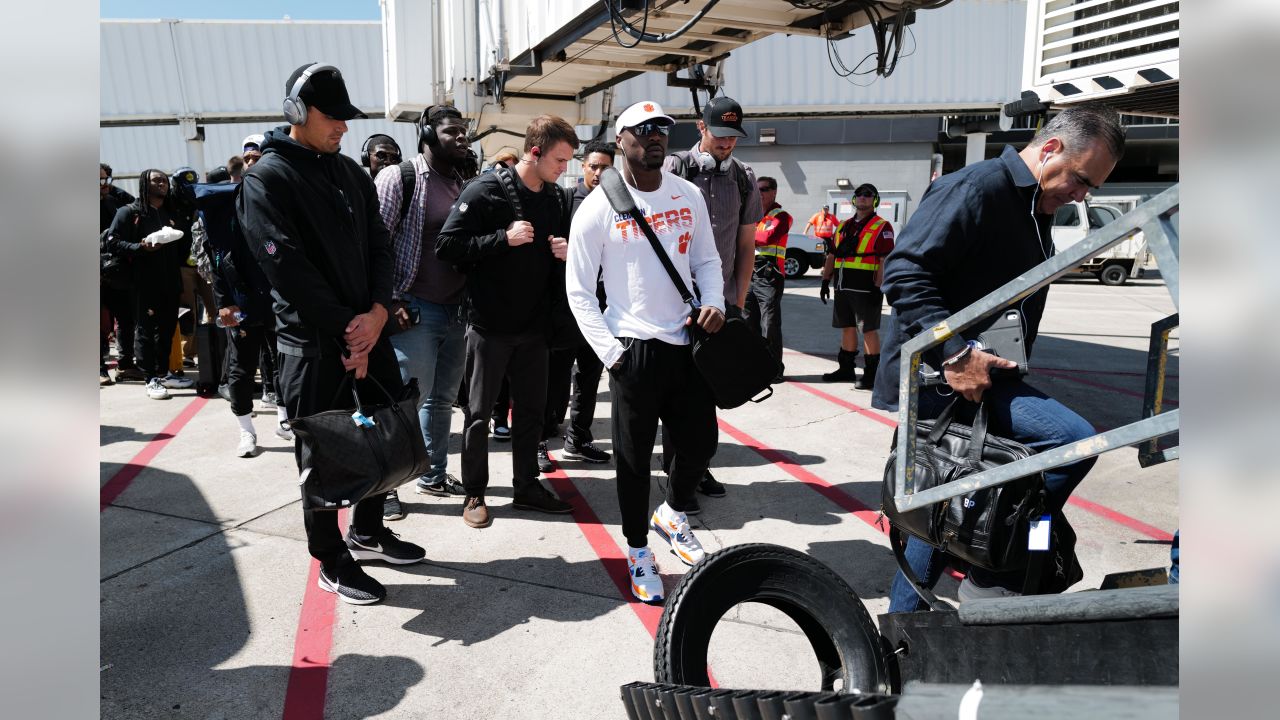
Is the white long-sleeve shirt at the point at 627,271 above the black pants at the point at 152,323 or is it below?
above

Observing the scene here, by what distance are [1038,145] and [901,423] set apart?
1.19 meters

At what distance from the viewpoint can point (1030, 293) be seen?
1.65 m

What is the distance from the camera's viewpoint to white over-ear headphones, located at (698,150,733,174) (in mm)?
4688

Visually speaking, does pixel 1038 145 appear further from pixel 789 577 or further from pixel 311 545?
pixel 311 545

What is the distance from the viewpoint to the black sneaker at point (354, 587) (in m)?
3.42

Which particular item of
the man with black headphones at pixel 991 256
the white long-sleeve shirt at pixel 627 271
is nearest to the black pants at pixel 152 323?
the white long-sleeve shirt at pixel 627 271

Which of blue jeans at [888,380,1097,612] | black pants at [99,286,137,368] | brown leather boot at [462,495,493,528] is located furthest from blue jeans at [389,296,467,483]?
black pants at [99,286,137,368]

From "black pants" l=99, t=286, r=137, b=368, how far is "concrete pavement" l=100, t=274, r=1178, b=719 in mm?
2157

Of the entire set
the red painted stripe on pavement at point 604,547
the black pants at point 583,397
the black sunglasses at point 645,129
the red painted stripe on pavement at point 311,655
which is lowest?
the red painted stripe on pavement at point 311,655

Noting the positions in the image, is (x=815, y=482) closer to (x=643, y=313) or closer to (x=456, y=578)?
(x=643, y=313)

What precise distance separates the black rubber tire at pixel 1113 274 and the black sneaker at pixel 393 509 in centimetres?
1863

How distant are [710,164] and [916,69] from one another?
13071 mm

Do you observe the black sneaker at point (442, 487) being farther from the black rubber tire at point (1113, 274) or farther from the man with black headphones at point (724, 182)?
the black rubber tire at point (1113, 274)

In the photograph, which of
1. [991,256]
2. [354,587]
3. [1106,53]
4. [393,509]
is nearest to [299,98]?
[354,587]
